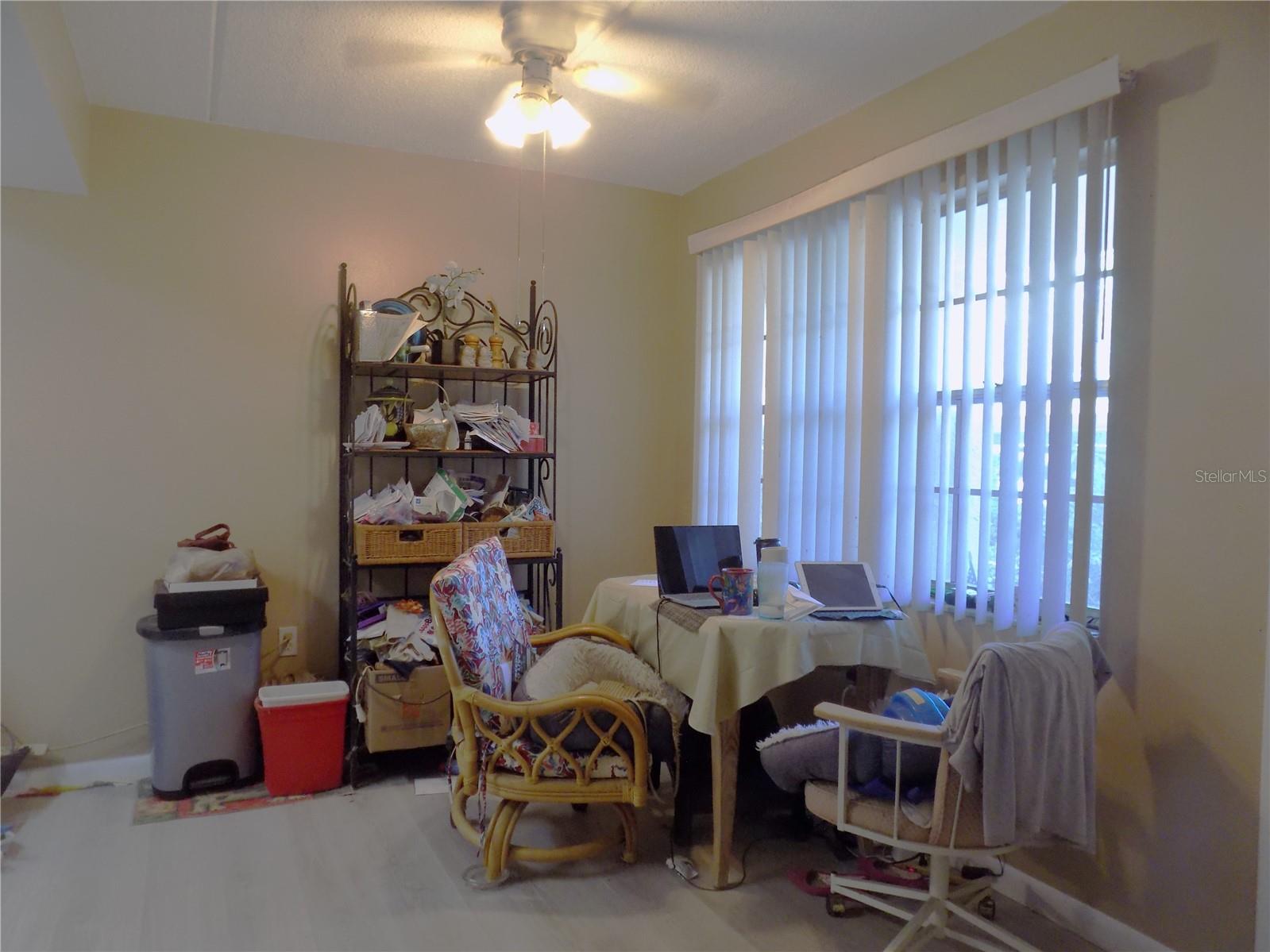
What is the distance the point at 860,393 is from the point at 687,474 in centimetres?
121

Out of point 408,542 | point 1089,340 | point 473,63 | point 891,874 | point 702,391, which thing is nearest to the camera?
point 1089,340

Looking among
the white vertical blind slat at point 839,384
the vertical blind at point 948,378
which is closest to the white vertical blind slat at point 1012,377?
the vertical blind at point 948,378

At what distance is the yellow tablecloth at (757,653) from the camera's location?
2.28 metres

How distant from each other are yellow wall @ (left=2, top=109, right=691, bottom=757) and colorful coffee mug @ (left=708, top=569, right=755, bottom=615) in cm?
176

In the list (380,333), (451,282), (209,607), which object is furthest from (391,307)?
(209,607)

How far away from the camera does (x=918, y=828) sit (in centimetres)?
190

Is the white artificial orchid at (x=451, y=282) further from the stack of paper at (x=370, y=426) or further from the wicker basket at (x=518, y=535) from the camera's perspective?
the wicker basket at (x=518, y=535)

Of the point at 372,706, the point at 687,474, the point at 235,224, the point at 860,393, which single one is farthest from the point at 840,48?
the point at 372,706

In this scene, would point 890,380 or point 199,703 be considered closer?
point 890,380

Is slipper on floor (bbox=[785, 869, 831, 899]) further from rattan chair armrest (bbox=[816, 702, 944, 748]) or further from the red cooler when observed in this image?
the red cooler

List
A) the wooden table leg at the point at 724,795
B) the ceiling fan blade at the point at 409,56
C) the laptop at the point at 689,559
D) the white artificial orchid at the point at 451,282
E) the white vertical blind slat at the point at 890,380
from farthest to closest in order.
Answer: the white artificial orchid at the point at 451,282 → the white vertical blind slat at the point at 890,380 → the laptop at the point at 689,559 → the ceiling fan blade at the point at 409,56 → the wooden table leg at the point at 724,795

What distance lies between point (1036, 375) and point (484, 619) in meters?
1.67

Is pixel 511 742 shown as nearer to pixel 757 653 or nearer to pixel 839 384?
pixel 757 653

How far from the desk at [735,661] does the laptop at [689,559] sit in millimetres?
128
